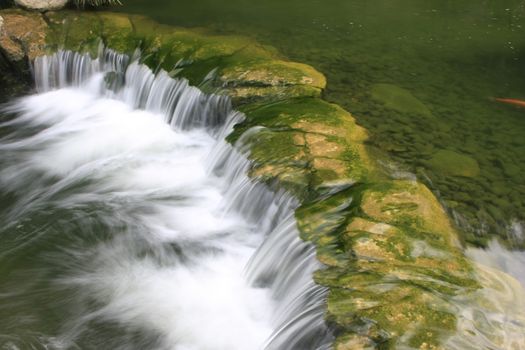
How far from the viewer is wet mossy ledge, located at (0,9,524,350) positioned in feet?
11.9

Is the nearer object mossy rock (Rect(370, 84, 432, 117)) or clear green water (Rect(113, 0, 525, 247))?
clear green water (Rect(113, 0, 525, 247))

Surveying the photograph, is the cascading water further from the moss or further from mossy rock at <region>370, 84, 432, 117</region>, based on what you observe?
mossy rock at <region>370, 84, 432, 117</region>

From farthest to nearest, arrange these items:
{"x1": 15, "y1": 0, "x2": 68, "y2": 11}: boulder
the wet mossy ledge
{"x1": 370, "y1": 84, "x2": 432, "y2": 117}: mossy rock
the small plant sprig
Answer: the small plant sprig, {"x1": 15, "y1": 0, "x2": 68, "y2": 11}: boulder, {"x1": 370, "y1": 84, "x2": 432, "y2": 117}: mossy rock, the wet mossy ledge

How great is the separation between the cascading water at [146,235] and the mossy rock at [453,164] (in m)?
1.96

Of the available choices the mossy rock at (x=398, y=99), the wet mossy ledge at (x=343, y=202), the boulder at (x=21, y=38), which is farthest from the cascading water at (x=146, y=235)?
the mossy rock at (x=398, y=99)

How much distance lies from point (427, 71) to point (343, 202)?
15.8 feet

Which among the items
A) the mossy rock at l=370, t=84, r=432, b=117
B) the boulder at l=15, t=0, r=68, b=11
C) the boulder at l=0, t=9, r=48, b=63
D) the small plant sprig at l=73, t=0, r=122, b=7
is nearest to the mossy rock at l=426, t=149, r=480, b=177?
the mossy rock at l=370, t=84, r=432, b=117

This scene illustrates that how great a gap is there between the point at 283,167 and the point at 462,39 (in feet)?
22.1

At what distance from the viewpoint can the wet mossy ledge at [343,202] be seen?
3619mm

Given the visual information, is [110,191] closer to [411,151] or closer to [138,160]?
[138,160]

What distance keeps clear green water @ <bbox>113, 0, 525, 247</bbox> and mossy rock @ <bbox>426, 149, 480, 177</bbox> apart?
0.02 meters

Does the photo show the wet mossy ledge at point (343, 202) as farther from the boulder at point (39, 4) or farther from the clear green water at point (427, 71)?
the boulder at point (39, 4)

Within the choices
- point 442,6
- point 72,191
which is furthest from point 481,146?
point 442,6

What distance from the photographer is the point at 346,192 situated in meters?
5.18
